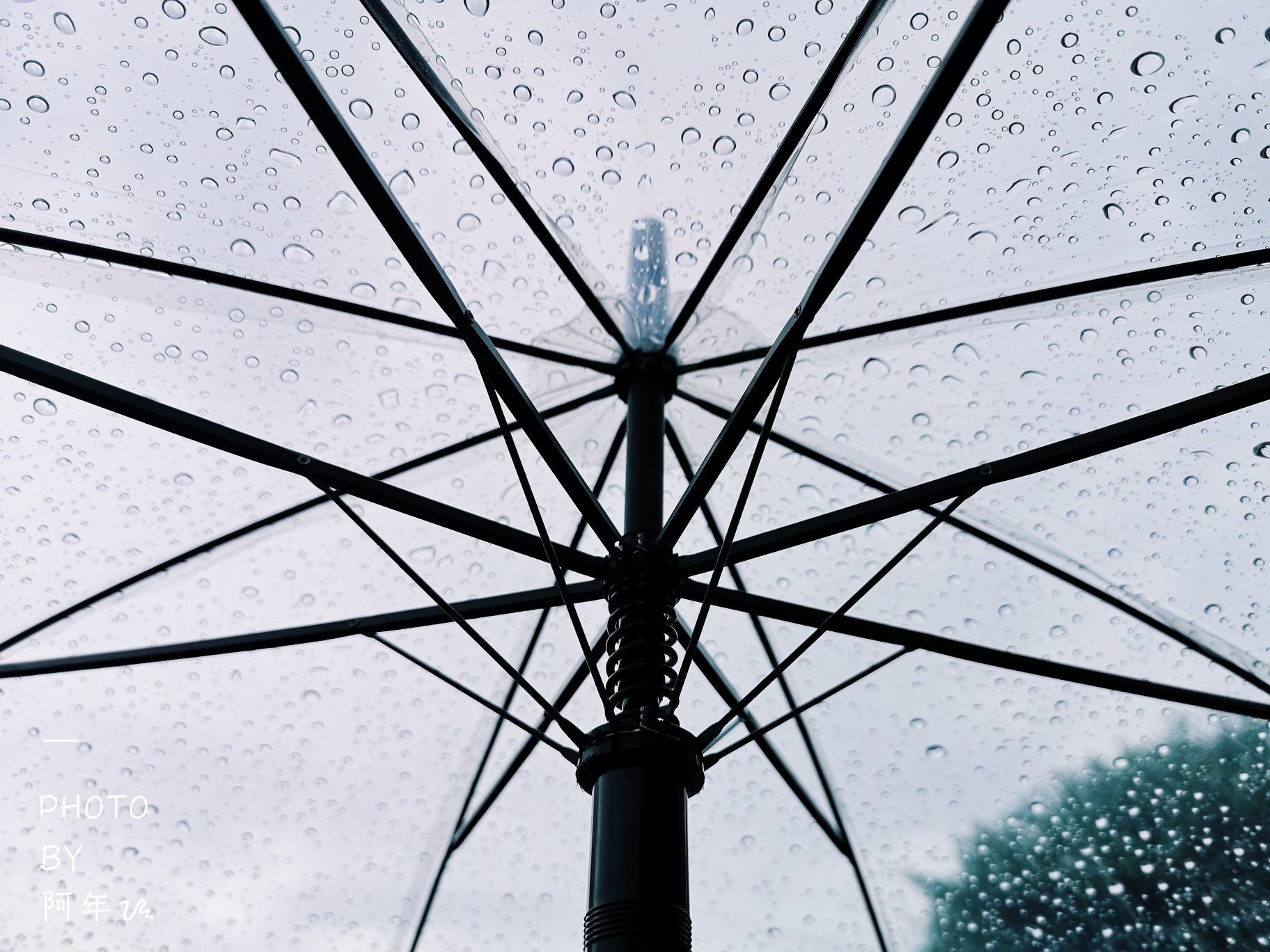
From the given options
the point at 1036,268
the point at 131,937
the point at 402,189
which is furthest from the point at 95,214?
the point at 1036,268

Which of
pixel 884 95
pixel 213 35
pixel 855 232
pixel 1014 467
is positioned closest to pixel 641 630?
pixel 1014 467

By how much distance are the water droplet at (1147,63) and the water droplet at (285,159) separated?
247 cm

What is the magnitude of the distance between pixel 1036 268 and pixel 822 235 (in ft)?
2.27

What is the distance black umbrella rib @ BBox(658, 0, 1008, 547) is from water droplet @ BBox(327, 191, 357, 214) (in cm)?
141

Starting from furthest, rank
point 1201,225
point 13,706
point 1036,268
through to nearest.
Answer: point 13,706, point 1036,268, point 1201,225

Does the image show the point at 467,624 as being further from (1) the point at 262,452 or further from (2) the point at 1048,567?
(2) the point at 1048,567

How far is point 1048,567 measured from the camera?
11.5 ft

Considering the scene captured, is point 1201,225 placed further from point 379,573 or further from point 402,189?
point 379,573

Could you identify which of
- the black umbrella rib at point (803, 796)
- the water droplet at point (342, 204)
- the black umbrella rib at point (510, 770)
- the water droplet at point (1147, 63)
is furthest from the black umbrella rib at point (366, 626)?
the water droplet at point (1147, 63)

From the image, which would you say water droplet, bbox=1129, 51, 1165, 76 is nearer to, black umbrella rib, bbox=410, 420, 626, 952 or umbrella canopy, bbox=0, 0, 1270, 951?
umbrella canopy, bbox=0, 0, 1270, 951

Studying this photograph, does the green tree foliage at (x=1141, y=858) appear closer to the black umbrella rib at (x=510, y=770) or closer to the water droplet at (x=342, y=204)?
the black umbrella rib at (x=510, y=770)

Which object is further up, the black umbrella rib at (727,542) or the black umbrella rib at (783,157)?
the black umbrella rib at (783,157)

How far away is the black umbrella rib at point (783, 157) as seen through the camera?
2686 mm

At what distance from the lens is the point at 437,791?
3785 mm
